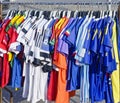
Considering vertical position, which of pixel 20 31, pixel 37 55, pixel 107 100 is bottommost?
pixel 107 100

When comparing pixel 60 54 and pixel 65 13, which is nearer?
pixel 60 54

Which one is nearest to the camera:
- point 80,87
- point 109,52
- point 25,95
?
point 109,52

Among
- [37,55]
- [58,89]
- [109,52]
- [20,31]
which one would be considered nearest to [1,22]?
[20,31]

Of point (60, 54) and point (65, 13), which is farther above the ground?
point (65, 13)

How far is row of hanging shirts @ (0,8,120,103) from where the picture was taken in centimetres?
345

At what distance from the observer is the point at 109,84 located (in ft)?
11.5

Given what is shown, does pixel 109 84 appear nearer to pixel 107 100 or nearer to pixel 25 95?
pixel 107 100

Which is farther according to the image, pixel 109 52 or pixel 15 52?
pixel 15 52

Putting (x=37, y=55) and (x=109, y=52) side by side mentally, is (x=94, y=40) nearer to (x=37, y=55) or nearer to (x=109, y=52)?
(x=109, y=52)

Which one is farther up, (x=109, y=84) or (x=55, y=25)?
(x=55, y=25)

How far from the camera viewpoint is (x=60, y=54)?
355cm

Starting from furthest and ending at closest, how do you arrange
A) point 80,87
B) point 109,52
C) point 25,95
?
point 25,95
point 80,87
point 109,52

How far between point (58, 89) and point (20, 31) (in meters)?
0.76

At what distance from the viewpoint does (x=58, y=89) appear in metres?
3.63
